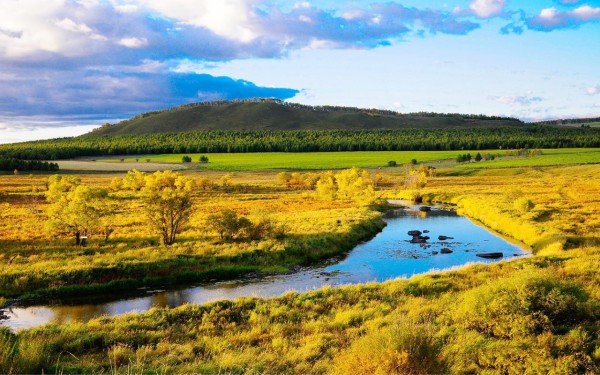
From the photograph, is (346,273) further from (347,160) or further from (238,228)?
(347,160)

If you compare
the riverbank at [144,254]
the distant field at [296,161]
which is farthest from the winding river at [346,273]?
the distant field at [296,161]

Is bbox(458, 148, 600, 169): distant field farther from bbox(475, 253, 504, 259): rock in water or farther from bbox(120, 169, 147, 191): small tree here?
bbox(475, 253, 504, 259): rock in water

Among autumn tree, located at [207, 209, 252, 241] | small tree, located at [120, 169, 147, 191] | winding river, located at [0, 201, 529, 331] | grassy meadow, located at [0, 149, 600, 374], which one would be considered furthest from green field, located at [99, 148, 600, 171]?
autumn tree, located at [207, 209, 252, 241]

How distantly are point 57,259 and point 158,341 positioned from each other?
61.2 ft

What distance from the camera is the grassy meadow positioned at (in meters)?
13.0

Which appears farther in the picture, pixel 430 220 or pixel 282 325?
pixel 430 220

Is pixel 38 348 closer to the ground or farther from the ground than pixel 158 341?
farther from the ground

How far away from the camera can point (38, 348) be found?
13.7 meters

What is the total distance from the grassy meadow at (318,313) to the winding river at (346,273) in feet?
6.71

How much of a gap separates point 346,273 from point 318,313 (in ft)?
39.2

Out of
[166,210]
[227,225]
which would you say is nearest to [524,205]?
[227,225]

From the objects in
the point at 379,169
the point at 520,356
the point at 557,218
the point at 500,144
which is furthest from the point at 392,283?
the point at 500,144

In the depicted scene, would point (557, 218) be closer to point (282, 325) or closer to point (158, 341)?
point (282, 325)

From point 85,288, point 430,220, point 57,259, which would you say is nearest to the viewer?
point 85,288
